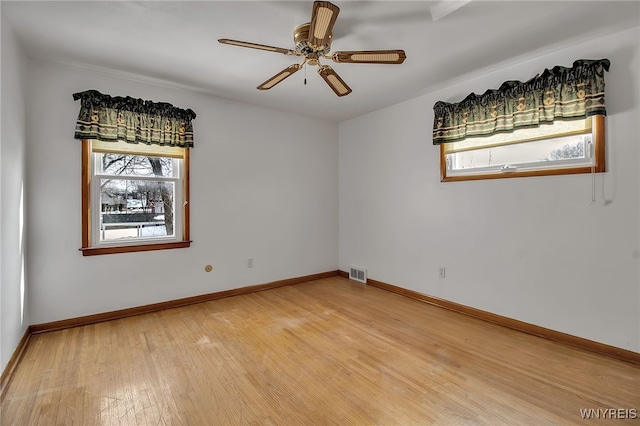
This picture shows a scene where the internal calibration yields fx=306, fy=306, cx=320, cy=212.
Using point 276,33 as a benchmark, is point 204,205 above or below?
below

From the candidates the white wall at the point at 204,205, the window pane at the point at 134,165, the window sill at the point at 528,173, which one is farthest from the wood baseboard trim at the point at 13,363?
the window sill at the point at 528,173

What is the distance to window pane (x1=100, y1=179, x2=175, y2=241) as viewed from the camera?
3.28 meters

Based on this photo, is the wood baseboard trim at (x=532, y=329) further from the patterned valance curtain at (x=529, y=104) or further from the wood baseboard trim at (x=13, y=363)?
the wood baseboard trim at (x=13, y=363)

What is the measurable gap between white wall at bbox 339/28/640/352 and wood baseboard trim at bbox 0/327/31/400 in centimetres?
386

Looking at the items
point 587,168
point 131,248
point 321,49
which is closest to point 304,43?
point 321,49

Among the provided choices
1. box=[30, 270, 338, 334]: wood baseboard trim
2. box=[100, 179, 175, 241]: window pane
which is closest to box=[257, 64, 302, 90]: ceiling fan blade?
box=[100, 179, 175, 241]: window pane

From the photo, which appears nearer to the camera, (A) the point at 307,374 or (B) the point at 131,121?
(A) the point at 307,374

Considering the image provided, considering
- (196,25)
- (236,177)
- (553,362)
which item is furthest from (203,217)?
(553,362)

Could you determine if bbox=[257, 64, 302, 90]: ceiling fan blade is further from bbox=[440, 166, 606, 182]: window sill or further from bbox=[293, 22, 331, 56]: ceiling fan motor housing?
bbox=[440, 166, 606, 182]: window sill

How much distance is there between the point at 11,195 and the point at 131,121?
1.32 m

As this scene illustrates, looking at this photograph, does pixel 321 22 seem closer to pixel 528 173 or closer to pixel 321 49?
pixel 321 49

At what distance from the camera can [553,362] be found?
2398 millimetres

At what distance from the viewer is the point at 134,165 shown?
11.3 feet

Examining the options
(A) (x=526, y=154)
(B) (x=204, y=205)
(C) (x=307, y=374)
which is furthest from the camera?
(B) (x=204, y=205)
